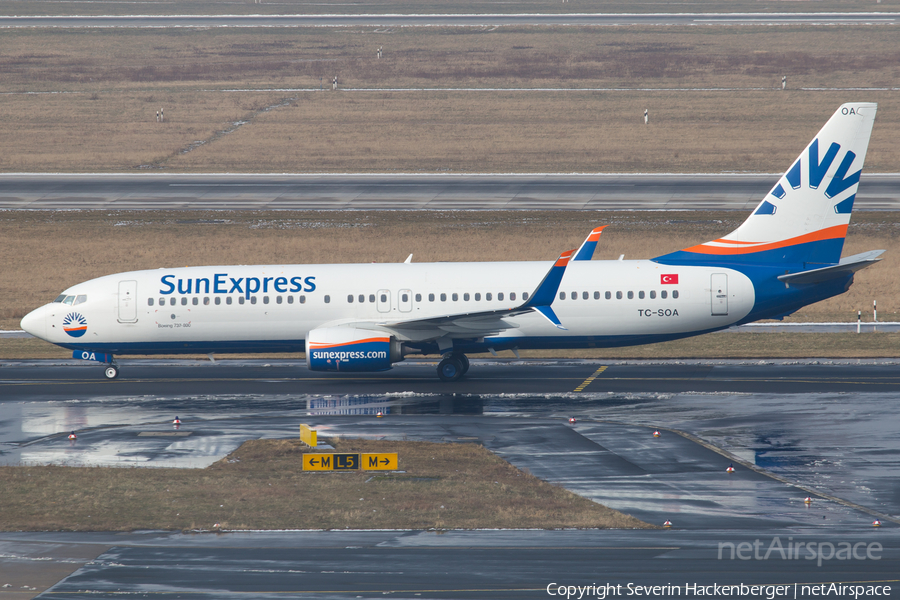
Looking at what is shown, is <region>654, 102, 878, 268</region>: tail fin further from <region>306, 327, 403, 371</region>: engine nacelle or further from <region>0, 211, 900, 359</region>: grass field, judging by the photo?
<region>0, 211, 900, 359</region>: grass field

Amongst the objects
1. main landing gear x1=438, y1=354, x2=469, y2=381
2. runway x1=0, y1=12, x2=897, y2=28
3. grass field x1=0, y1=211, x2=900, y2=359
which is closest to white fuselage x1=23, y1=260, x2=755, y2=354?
main landing gear x1=438, y1=354, x2=469, y2=381

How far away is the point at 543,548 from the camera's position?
18.4 m

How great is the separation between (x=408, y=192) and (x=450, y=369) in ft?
108

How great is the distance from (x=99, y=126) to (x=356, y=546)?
266ft

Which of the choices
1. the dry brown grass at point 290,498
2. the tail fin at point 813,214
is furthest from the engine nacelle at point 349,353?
the tail fin at point 813,214

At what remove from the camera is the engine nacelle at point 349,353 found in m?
33.4

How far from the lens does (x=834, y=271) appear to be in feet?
110

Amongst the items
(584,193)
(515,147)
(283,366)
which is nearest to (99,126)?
(515,147)

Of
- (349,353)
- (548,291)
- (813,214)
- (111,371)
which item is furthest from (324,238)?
(813,214)

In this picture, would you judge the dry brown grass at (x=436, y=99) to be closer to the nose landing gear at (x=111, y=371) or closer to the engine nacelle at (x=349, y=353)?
the nose landing gear at (x=111, y=371)

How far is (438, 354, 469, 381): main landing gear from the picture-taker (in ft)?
115

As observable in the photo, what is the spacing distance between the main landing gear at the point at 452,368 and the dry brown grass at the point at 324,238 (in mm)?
17947

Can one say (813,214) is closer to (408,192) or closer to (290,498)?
(290,498)

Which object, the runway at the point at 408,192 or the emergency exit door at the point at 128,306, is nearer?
the emergency exit door at the point at 128,306
